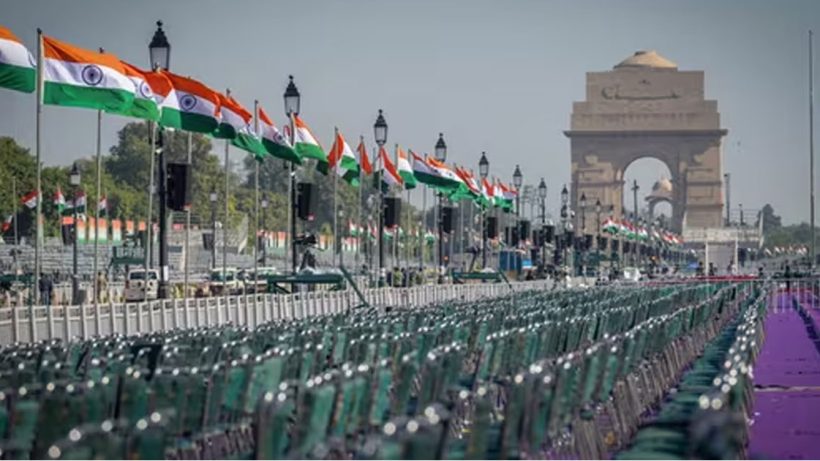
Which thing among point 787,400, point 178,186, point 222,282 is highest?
point 178,186

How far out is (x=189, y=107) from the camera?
3809cm

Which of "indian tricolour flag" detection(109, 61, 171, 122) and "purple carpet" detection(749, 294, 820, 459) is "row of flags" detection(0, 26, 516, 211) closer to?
"indian tricolour flag" detection(109, 61, 171, 122)

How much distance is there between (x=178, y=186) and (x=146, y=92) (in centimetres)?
258

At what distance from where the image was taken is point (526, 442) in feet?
39.8

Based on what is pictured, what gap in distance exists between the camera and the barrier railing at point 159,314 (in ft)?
94.4

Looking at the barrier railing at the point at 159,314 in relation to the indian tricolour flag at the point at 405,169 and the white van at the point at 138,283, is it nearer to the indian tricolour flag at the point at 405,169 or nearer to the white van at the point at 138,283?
the white van at the point at 138,283

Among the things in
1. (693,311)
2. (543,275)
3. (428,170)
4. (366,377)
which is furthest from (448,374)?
(543,275)

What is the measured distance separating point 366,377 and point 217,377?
1128 mm

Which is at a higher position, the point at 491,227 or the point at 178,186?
the point at 491,227

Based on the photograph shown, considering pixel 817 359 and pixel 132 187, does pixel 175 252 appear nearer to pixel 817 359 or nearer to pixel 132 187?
pixel 132 187

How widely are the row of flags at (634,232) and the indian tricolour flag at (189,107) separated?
80.8 m

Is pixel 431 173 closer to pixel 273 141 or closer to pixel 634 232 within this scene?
pixel 273 141

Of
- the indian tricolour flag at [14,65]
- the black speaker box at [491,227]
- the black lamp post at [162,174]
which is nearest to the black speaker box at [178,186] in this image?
the black lamp post at [162,174]

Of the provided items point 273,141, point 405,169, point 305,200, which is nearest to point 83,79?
point 305,200
